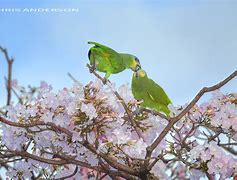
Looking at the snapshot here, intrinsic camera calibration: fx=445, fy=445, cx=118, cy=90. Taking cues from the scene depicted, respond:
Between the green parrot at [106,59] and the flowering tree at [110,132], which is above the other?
the green parrot at [106,59]

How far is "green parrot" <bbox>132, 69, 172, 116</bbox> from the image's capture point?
3.93 ft

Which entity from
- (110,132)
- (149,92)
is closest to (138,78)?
(149,92)

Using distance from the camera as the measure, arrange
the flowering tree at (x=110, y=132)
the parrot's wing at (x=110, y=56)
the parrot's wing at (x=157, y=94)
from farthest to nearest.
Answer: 1. the parrot's wing at (x=157, y=94)
2. the parrot's wing at (x=110, y=56)
3. the flowering tree at (x=110, y=132)

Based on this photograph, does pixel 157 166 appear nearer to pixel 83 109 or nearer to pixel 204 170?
pixel 204 170

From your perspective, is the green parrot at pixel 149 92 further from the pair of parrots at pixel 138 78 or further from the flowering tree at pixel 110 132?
the flowering tree at pixel 110 132

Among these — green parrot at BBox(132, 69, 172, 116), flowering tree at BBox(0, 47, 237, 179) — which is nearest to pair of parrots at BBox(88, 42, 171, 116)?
green parrot at BBox(132, 69, 172, 116)

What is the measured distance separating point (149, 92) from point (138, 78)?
0.05m

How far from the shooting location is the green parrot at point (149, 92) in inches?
47.2

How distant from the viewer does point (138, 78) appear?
121 cm

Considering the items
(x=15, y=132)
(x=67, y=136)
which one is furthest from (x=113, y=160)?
(x=15, y=132)

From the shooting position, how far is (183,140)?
88 cm

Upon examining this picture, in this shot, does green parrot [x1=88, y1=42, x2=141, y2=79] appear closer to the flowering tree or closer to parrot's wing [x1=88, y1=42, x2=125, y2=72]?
parrot's wing [x1=88, y1=42, x2=125, y2=72]

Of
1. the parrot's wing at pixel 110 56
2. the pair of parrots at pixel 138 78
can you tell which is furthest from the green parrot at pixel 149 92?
the parrot's wing at pixel 110 56

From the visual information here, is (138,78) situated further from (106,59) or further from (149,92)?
(106,59)
